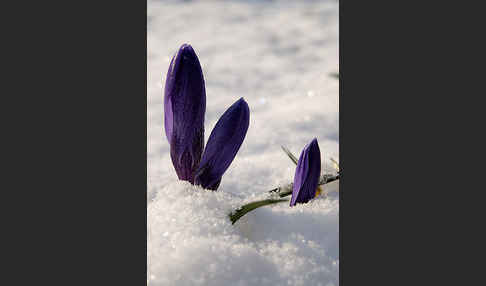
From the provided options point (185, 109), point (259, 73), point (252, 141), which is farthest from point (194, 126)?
point (259, 73)

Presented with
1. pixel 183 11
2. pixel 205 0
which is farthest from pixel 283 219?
pixel 205 0

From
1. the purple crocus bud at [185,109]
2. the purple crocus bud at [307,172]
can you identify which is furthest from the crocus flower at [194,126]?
the purple crocus bud at [307,172]

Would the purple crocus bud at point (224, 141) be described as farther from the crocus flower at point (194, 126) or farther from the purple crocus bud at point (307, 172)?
the purple crocus bud at point (307, 172)

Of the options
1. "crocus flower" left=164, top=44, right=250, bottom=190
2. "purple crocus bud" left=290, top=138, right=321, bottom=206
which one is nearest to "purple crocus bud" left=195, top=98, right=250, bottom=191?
"crocus flower" left=164, top=44, right=250, bottom=190

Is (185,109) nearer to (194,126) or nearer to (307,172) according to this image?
(194,126)

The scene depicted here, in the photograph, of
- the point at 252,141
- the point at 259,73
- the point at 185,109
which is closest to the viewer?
the point at 185,109
